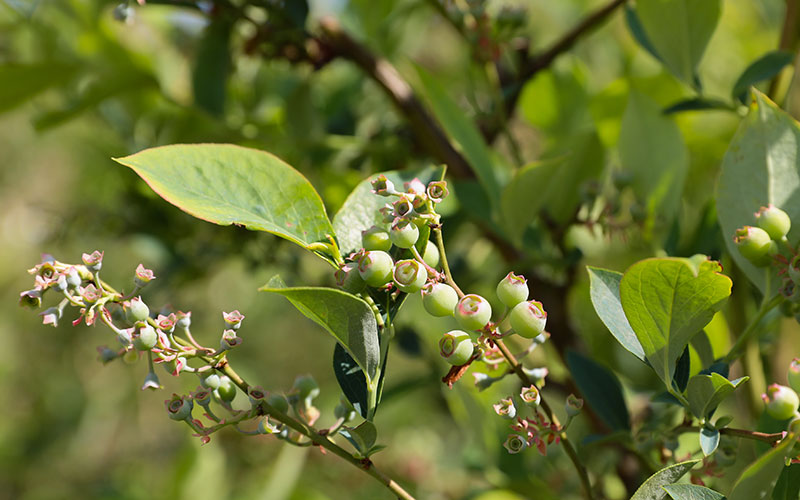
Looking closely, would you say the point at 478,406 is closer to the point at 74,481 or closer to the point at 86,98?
the point at 86,98

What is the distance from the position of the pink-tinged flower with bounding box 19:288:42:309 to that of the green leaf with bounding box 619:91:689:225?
18.4 inches

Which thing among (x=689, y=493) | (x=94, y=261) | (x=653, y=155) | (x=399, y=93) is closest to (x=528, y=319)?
(x=689, y=493)

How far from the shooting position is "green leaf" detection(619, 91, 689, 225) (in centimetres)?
59

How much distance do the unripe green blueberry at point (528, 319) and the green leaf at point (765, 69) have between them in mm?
321

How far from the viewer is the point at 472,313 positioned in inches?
13.2

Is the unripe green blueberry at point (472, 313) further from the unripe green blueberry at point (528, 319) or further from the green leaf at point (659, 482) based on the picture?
the green leaf at point (659, 482)

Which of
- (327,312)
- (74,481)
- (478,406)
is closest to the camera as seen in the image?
(327,312)

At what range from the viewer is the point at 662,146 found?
59cm

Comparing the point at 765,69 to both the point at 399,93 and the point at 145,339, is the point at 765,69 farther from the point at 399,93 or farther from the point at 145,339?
the point at 145,339

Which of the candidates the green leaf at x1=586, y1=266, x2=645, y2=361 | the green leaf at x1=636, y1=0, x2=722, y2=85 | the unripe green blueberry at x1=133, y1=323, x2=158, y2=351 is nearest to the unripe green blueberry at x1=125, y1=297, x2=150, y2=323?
the unripe green blueberry at x1=133, y1=323, x2=158, y2=351

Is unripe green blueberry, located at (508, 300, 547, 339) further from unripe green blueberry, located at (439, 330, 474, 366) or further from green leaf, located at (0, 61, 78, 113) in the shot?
green leaf, located at (0, 61, 78, 113)

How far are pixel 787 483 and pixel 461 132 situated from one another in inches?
13.3

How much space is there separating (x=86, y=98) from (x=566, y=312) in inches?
20.8

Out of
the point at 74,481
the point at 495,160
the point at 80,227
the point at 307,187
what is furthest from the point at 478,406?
the point at 74,481
